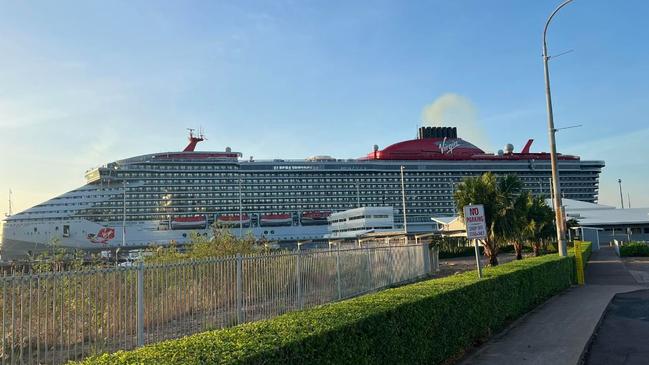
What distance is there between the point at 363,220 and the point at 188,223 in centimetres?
2677

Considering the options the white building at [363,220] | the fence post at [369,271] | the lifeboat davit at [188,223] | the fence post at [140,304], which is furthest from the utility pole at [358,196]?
the fence post at [140,304]

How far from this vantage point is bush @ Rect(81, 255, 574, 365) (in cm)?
374

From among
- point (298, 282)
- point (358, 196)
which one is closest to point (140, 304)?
point (298, 282)

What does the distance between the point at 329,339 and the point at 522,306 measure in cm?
786

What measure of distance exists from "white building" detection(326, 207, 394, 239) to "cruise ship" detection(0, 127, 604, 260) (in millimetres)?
5832

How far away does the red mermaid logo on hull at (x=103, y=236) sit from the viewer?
2778 inches

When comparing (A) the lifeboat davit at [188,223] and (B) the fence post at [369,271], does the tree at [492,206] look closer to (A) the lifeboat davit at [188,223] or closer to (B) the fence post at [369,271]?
(B) the fence post at [369,271]

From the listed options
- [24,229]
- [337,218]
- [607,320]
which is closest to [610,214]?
[337,218]

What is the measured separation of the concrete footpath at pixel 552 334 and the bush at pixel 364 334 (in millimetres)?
309

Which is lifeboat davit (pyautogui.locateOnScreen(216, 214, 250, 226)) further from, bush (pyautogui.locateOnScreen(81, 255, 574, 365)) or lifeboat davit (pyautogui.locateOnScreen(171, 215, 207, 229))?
bush (pyautogui.locateOnScreen(81, 255, 574, 365))

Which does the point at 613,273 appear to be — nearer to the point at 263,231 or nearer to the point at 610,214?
the point at 610,214

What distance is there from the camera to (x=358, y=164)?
9312cm

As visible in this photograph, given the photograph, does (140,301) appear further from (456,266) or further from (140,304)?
(456,266)

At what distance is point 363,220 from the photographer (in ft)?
266
